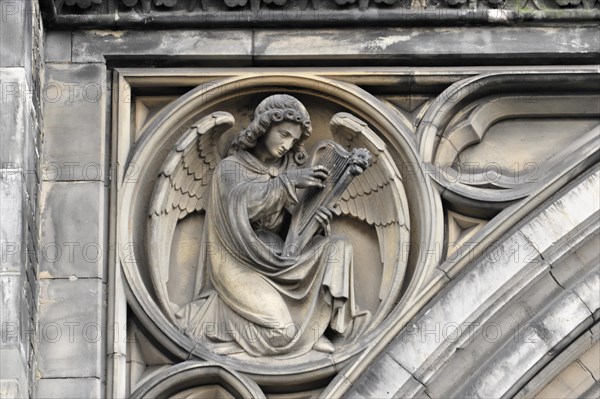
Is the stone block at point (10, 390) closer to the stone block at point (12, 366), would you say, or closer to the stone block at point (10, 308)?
the stone block at point (12, 366)

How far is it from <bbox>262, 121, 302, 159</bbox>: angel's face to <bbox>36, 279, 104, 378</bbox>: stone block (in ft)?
4.64

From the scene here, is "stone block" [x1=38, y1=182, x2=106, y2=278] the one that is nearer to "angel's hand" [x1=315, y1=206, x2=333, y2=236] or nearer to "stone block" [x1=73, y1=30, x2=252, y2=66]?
"stone block" [x1=73, y1=30, x2=252, y2=66]

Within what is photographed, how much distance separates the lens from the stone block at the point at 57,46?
48.8 feet

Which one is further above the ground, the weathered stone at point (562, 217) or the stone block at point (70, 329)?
the weathered stone at point (562, 217)

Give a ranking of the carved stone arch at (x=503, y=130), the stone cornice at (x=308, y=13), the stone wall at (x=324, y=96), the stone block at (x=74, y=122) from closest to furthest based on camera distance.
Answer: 1. the stone wall at (x=324, y=96)
2. the stone block at (x=74, y=122)
3. the carved stone arch at (x=503, y=130)
4. the stone cornice at (x=308, y=13)

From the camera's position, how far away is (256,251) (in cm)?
1455

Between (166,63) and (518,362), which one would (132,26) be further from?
(518,362)

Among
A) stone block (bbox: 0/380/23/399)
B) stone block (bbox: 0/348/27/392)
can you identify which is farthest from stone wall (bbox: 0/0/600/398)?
stone block (bbox: 0/380/23/399)

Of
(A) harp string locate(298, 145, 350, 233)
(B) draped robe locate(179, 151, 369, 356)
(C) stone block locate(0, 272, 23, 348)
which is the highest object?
(A) harp string locate(298, 145, 350, 233)

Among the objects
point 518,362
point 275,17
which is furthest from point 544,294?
point 275,17

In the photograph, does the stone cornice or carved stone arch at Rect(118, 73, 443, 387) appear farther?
the stone cornice

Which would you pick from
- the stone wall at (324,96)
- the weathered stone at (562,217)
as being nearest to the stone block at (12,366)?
the stone wall at (324,96)

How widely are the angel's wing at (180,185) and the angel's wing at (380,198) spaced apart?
0.76 metres

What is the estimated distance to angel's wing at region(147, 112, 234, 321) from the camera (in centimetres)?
1466
